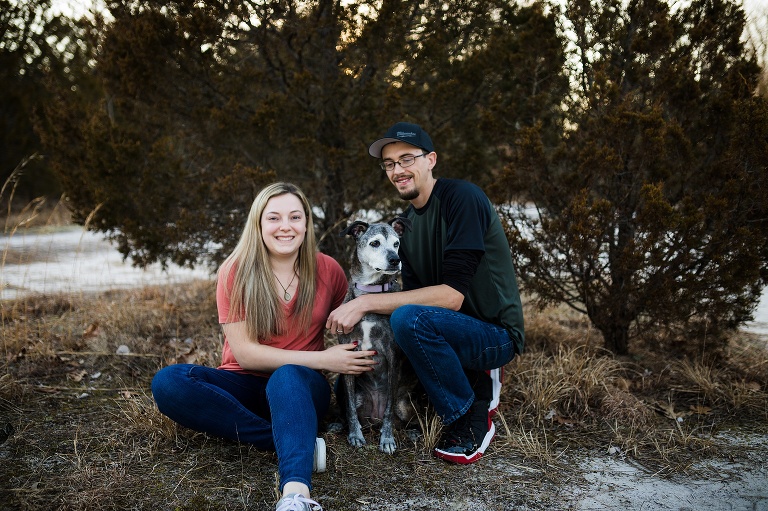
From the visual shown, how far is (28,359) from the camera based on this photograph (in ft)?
13.7

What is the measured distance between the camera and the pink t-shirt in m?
2.87

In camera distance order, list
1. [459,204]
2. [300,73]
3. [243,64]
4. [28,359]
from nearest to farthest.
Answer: [459,204], [28,359], [300,73], [243,64]

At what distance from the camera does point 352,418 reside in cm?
297

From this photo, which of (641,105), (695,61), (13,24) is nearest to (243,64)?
(641,105)

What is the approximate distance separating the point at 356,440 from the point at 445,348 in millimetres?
731

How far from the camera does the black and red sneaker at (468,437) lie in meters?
2.77

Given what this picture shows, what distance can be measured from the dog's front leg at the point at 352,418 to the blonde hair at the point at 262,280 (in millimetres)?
407

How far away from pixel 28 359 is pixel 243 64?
3039 millimetres

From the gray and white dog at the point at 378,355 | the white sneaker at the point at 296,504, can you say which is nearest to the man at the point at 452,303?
the gray and white dog at the point at 378,355

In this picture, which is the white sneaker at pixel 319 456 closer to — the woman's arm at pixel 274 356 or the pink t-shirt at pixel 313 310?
the woman's arm at pixel 274 356

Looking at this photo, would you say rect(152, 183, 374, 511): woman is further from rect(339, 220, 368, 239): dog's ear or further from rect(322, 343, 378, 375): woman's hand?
rect(339, 220, 368, 239): dog's ear

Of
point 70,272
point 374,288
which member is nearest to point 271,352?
point 374,288

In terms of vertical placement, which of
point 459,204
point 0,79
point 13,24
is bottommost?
point 459,204

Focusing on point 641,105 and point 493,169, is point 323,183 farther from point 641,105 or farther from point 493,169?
point 641,105
